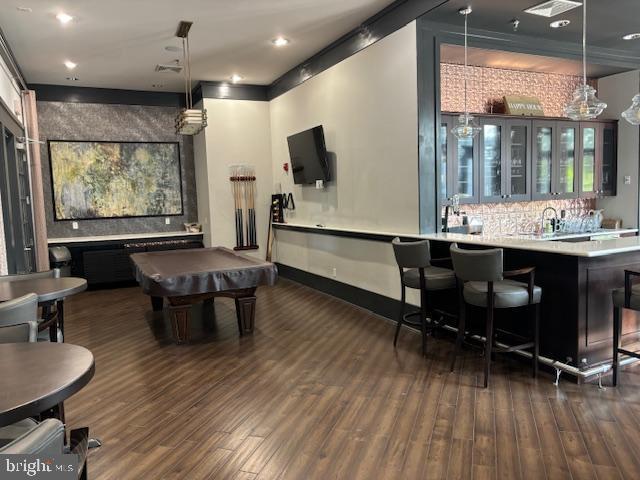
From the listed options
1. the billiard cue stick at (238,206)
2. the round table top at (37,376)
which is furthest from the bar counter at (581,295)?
the billiard cue stick at (238,206)

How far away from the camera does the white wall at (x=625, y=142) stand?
22.0ft

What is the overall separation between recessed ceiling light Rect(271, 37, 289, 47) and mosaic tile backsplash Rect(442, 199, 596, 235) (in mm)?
3189

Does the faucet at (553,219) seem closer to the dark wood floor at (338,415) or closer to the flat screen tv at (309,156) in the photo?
the dark wood floor at (338,415)

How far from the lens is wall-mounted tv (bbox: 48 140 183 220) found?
26.9 feet

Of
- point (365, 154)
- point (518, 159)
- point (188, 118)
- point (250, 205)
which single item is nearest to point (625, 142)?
point (518, 159)

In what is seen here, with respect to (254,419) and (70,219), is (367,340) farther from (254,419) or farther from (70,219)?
(70,219)

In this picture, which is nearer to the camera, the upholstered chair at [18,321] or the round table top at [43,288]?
the upholstered chair at [18,321]

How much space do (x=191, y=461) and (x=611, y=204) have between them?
23.1 feet

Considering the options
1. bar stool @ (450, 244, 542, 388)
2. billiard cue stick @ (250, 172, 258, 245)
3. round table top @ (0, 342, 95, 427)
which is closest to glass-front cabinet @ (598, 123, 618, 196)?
bar stool @ (450, 244, 542, 388)

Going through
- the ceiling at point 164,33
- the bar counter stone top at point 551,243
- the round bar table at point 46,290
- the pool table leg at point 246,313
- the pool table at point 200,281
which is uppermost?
the ceiling at point 164,33

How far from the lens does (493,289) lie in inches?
143

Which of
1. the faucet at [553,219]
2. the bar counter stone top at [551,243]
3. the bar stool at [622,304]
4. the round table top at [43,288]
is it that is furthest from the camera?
the faucet at [553,219]

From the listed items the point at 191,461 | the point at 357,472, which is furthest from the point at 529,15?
the point at 191,461

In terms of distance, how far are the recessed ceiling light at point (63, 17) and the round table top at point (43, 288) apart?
2.88 metres
